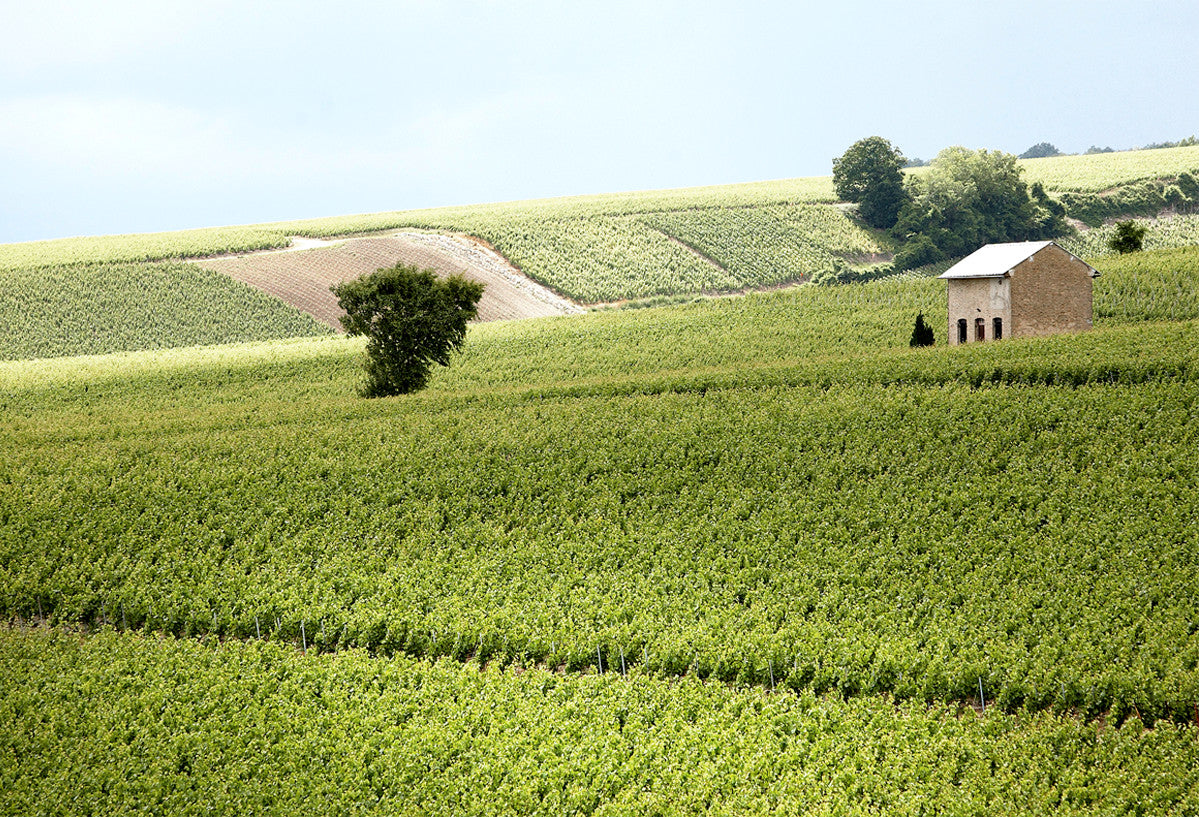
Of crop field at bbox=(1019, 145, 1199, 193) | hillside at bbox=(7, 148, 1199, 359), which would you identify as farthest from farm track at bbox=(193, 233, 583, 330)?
crop field at bbox=(1019, 145, 1199, 193)

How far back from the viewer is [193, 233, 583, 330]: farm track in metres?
78.6

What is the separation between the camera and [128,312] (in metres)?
74.8

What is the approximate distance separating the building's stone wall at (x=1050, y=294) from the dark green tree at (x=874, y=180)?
211 feet

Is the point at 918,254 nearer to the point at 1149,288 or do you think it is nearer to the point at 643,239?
the point at 643,239

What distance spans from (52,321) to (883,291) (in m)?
59.1

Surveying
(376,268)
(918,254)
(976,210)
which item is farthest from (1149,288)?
(376,268)

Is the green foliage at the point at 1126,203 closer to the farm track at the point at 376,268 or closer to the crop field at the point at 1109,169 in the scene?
the crop field at the point at 1109,169

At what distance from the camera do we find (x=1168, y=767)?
1438cm

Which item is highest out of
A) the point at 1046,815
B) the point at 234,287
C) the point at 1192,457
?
the point at 234,287

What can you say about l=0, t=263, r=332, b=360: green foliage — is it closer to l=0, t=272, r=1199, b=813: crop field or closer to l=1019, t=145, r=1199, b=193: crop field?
l=0, t=272, r=1199, b=813: crop field

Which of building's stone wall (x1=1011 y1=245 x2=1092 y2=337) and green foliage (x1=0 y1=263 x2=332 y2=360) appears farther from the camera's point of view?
green foliage (x1=0 y1=263 x2=332 y2=360)

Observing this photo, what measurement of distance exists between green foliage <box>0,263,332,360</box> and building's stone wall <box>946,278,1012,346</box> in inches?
1777

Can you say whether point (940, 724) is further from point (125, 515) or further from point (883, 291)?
point (883, 291)

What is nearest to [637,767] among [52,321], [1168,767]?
[1168,767]
